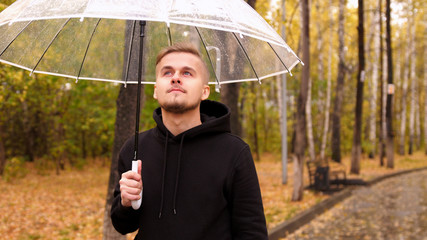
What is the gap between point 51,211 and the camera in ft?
37.8

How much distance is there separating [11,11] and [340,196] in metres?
11.6

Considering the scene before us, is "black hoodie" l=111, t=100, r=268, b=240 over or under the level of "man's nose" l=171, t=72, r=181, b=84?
under

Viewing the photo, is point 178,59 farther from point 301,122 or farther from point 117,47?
point 301,122

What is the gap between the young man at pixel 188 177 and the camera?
219 centimetres

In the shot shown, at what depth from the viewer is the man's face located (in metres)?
2.23

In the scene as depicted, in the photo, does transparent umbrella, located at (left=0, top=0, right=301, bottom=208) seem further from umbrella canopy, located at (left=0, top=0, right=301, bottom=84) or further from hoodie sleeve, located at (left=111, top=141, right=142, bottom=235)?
hoodie sleeve, located at (left=111, top=141, right=142, bottom=235)

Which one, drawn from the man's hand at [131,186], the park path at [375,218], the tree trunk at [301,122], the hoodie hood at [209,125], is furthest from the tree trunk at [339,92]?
the man's hand at [131,186]

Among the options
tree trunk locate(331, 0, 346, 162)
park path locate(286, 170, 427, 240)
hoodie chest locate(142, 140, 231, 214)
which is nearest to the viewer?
hoodie chest locate(142, 140, 231, 214)

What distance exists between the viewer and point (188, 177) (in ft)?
7.32

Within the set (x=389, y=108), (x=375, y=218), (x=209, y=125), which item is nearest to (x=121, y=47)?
(x=209, y=125)

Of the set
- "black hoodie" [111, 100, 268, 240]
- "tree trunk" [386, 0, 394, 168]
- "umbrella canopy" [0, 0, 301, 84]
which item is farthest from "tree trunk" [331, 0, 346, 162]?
"black hoodie" [111, 100, 268, 240]

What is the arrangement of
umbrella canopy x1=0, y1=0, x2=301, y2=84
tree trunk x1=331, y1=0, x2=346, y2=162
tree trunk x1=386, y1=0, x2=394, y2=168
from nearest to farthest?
umbrella canopy x1=0, y1=0, x2=301, y2=84, tree trunk x1=331, y1=0, x2=346, y2=162, tree trunk x1=386, y1=0, x2=394, y2=168

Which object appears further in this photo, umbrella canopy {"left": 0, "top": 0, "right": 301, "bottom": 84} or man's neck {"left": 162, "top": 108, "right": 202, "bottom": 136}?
umbrella canopy {"left": 0, "top": 0, "right": 301, "bottom": 84}

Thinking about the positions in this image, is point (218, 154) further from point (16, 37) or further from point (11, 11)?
point (16, 37)
